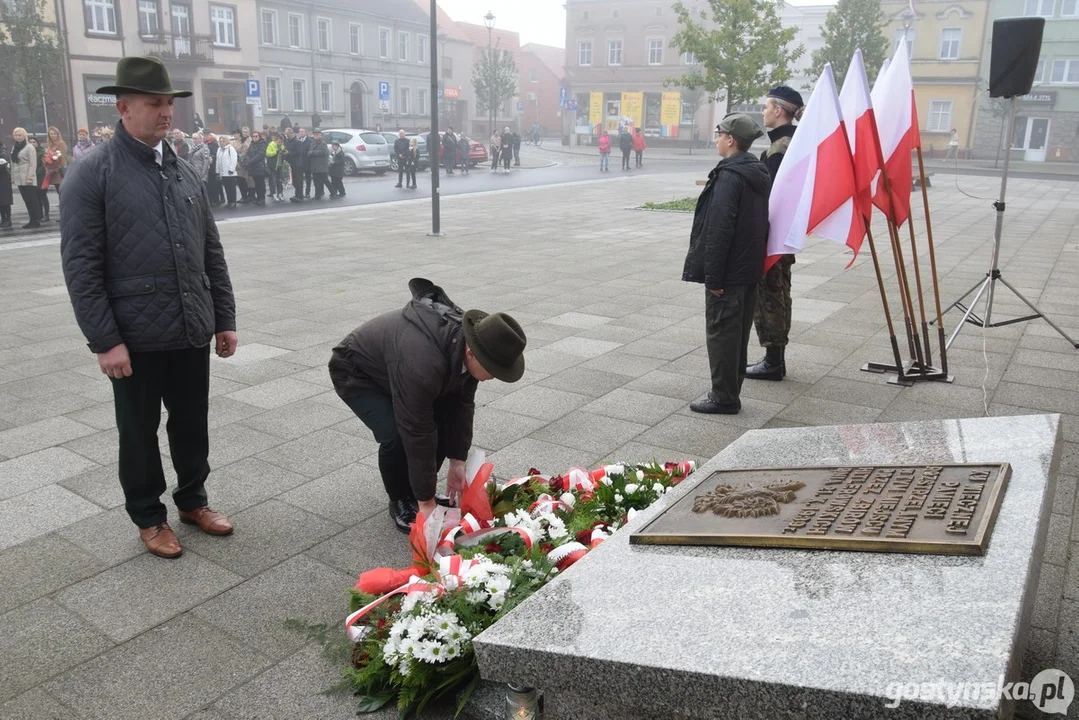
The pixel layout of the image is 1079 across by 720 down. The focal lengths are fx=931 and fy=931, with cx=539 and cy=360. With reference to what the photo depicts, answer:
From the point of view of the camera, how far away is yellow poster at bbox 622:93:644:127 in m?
57.4

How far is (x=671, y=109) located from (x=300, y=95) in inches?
847

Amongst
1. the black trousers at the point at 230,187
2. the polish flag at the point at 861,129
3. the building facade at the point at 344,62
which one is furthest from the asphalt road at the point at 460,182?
the polish flag at the point at 861,129

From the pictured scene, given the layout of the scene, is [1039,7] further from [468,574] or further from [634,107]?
[468,574]

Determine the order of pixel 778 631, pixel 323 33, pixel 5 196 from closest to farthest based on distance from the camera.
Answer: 1. pixel 778 631
2. pixel 5 196
3. pixel 323 33

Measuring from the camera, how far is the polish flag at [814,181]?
18.6ft

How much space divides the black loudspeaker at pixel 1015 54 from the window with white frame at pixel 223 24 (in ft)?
139

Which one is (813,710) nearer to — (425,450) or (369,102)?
(425,450)

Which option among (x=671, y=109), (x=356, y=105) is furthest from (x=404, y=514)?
(x=671, y=109)

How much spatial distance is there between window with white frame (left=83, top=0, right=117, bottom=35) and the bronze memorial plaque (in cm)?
4139

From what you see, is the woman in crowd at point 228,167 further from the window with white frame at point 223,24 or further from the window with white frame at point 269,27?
the window with white frame at point 269,27

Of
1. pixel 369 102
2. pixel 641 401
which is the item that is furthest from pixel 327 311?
pixel 369 102

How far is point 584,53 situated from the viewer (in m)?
63.0

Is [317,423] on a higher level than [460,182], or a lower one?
lower

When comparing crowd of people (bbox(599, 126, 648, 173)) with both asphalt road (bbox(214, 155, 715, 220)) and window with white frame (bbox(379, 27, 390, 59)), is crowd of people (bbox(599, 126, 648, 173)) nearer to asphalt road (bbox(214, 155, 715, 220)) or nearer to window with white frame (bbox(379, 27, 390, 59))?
asphalt road (bbox(214, 155, 715, 220))
